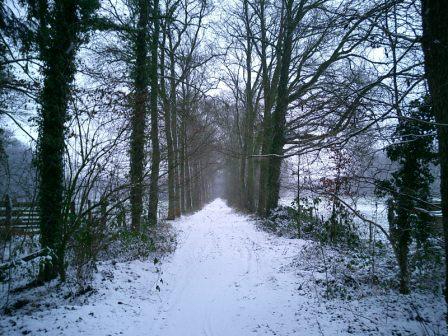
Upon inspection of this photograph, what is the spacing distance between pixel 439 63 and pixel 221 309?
5346 millimetres

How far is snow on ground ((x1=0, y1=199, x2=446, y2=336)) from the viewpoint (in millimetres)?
4613

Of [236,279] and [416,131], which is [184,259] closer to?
[236,279]

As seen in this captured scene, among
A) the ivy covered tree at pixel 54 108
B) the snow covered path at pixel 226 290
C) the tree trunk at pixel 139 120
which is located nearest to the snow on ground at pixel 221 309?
the snow covered path at pixel 226 290

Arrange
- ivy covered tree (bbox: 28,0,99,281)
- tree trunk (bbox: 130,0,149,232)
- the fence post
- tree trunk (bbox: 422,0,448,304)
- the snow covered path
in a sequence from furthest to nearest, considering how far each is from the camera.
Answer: tree trunk (bbox: 130,0,149,232)
the fence post
ivy covered tree (bbox: 28,0,99,281)
the snow covered path
tree trunk (bbox: 422,0,448,304)

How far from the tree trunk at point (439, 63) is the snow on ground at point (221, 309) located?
7.49 feet

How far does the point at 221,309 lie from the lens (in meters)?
5.61

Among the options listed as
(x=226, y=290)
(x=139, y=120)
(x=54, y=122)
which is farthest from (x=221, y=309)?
(x=54, y=122)

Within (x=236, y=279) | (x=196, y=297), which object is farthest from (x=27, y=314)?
(x=236, y=279)

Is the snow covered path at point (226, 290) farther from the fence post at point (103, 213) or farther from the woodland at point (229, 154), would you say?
the fence post at point (103, 213)

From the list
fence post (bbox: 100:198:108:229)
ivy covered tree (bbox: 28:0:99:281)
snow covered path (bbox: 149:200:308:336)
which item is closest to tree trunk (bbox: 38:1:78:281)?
ivy covered tree (bbox: 28:0:99:281)

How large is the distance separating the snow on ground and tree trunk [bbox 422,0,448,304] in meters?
2.28

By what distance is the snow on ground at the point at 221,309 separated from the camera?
15.1 feet

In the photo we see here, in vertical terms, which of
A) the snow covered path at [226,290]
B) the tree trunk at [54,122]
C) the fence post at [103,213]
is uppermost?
the tree trunk at [54,122]

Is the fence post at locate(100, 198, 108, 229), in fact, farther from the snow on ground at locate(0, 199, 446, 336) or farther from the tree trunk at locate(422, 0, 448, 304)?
the tree trunk at locate(422, 0, 448, 304)
